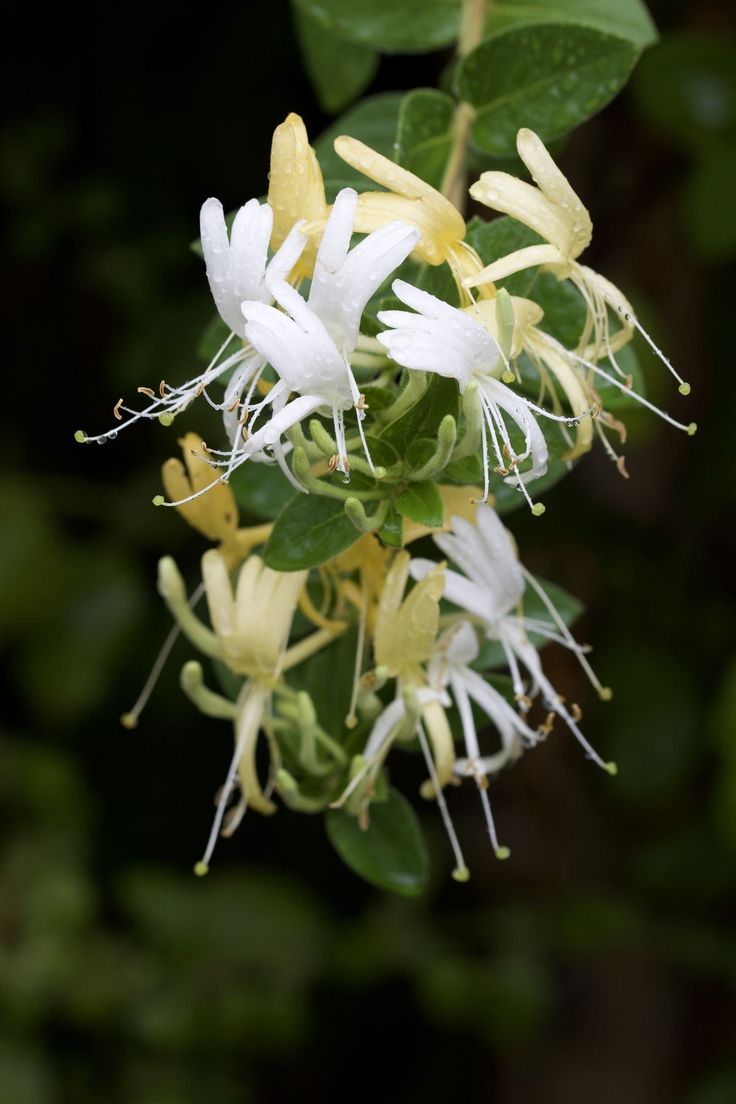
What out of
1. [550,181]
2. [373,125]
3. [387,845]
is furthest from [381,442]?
[373,125]

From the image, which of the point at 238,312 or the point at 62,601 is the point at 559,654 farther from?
the point at 238,312

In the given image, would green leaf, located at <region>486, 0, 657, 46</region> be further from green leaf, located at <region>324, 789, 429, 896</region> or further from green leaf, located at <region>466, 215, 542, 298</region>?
green leaf, located at <region>324, 789, 429, 896</region>

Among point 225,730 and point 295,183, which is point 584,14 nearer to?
point 295,183

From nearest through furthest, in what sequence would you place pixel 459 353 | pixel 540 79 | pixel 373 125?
pixel 459 353, pixel 540 79, pixel 373 125

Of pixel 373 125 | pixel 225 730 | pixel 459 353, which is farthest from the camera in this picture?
pixel 225 730

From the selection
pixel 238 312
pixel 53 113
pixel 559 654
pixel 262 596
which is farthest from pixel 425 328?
pixel 53 113

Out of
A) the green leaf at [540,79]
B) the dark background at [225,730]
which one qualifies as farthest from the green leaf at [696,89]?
the green leaf at [540,79]

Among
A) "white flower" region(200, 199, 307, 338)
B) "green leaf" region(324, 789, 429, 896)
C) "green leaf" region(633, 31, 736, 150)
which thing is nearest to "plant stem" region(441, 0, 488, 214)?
"white flower" region(200, 199, 307, 338)

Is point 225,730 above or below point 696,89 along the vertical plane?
below
